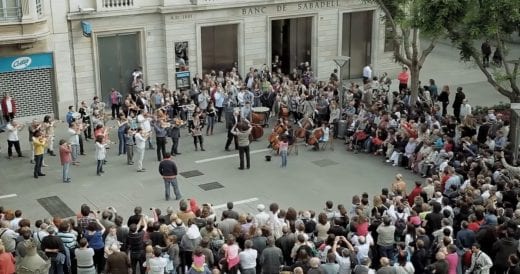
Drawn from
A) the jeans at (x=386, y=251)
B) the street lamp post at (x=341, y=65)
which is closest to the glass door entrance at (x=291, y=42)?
the street lamp post at (x=341, y=65)

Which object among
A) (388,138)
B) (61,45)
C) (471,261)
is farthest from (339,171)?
(61,45)

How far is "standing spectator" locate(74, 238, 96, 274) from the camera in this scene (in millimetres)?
15547

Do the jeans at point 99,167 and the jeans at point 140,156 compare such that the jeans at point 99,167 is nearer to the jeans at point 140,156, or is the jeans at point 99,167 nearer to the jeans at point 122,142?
the jeans at point 140,156

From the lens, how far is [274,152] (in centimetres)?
2616

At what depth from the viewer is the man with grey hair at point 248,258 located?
611 inches

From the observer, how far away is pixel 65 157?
2298cm

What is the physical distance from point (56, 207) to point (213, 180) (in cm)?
464

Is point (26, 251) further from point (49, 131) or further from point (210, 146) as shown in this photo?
point (210, 146)

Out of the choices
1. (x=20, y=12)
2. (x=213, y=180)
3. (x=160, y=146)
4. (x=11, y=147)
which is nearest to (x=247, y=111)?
(x=160, y=146)

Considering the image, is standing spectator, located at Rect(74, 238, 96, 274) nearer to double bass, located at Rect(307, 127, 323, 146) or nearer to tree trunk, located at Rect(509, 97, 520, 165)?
double bass, located at Rect(307, 127, 323, 146)

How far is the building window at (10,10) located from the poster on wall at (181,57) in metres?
6.65

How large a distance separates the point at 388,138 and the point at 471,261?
9.97 m

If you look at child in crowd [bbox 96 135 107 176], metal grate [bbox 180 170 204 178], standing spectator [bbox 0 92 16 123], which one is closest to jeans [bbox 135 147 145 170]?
child in crowd [bbox 96 135 107 176]

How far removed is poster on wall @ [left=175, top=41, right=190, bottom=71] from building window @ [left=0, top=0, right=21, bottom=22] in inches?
262
